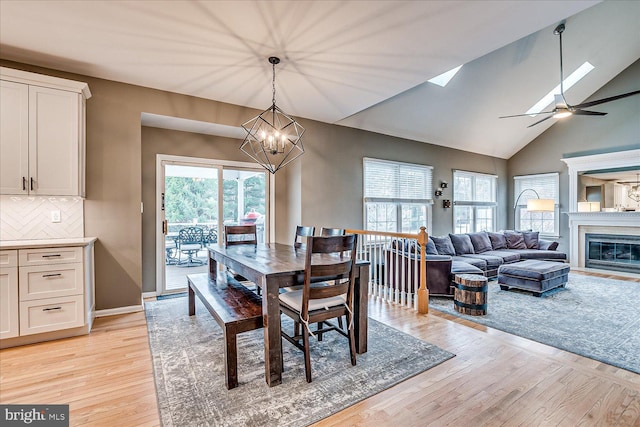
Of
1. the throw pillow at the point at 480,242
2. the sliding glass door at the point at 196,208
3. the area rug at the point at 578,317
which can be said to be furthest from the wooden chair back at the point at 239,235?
the throw pillow at the point at 480,242

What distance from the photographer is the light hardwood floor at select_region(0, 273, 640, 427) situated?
1850mm

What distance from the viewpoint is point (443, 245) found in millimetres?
5535

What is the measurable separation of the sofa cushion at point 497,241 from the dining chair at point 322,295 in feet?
17.9

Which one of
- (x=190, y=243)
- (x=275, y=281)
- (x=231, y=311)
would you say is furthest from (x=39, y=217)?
(x=275, y=281)

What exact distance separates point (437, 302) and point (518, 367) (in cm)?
181

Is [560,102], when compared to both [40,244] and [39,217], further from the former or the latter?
[39,217]

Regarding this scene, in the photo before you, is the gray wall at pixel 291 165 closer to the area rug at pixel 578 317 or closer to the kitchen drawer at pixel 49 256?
the kitchen drawer at pixel 49 256

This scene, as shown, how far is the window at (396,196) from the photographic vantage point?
237 inches

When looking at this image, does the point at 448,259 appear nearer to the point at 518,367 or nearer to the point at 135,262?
the point at 518,367

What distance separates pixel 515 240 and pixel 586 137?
301 cm

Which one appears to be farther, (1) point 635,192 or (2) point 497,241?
(2) point 497,241

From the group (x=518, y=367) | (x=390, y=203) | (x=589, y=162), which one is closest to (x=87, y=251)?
(x=518, y=367)

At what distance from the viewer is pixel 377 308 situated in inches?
153

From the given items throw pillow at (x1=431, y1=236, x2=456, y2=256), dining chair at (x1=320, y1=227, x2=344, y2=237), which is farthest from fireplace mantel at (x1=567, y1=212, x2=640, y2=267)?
dining chair at (x1=320, y1=227, x2=344, y2=237)
